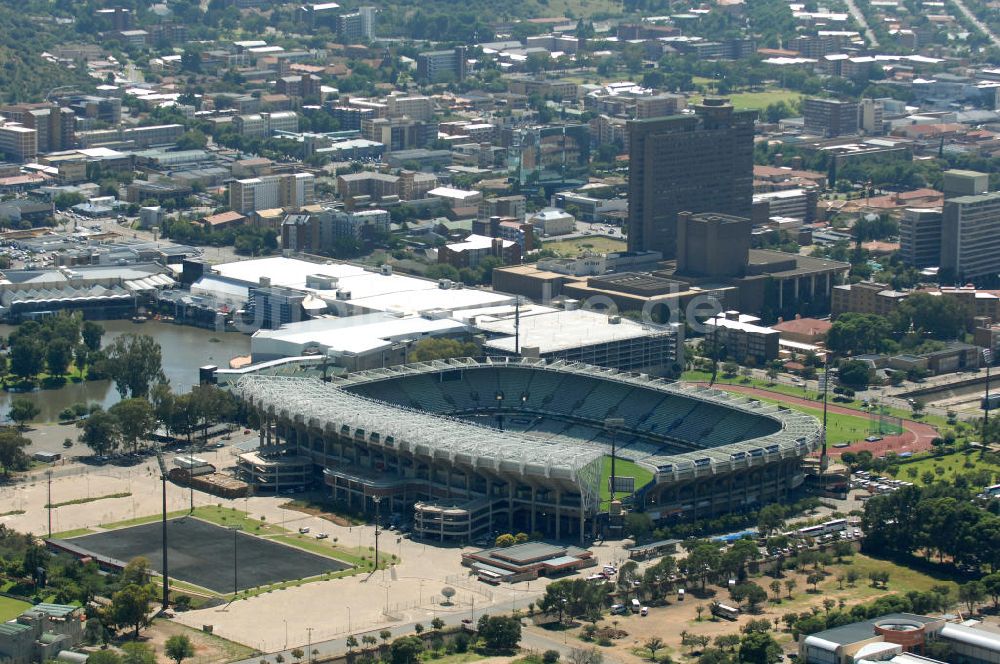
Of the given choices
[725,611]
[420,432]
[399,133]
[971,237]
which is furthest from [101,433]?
[399,133]

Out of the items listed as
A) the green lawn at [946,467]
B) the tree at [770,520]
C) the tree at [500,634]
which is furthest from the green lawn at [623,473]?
the tree at [500,634]

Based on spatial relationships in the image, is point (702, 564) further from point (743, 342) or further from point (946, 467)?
point (743, 342)

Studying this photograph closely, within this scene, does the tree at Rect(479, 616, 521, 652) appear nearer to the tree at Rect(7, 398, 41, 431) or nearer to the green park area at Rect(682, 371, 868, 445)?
the green park area at Rect(682, 371, 868, 445)

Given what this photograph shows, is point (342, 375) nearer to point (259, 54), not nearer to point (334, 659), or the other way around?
point (334, 659)

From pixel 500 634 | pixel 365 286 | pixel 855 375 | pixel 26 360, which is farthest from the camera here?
pixel 365 286

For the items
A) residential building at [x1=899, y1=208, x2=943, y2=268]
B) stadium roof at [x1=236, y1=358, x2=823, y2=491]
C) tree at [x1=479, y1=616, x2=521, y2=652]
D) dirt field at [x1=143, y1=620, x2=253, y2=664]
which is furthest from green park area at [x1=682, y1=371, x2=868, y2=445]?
dirt field at [x1=143, y1=620, x2=253, y2=664]

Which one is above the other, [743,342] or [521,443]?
[521,443]

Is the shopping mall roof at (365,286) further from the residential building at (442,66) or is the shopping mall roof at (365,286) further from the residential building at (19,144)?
the residential building at (442,66)
